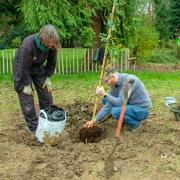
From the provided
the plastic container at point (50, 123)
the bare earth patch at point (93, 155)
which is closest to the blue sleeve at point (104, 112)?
the bare earth patch at point (93, 155)

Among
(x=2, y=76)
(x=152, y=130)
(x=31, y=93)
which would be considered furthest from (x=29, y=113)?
(x=2, y=76)

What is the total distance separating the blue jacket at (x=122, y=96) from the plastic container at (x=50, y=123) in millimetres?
690

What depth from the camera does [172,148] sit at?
5168 millimetres

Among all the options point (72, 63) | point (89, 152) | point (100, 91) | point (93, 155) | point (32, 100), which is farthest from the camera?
point (72, 63)

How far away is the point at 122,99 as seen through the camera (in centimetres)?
541

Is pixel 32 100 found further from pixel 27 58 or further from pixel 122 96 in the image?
pixel 122 96

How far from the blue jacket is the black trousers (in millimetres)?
880

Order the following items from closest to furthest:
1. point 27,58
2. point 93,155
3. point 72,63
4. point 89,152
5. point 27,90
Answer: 1. point 93,155
2. point 89,152
3. point 27,58
4. point 27,90
5. point 72,63

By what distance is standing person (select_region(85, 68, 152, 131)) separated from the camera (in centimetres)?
543

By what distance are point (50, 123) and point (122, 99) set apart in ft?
3.29

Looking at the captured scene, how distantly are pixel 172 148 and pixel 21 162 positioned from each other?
1.90 meters

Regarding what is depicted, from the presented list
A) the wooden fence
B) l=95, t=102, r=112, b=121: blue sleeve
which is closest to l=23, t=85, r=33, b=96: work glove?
l=95, t=102, r=112, b=121: blue sleeve

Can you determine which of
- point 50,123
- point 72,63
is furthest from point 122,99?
point 72,63

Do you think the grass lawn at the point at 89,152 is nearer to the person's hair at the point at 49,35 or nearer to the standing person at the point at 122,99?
the standing person at the point at 122,99
